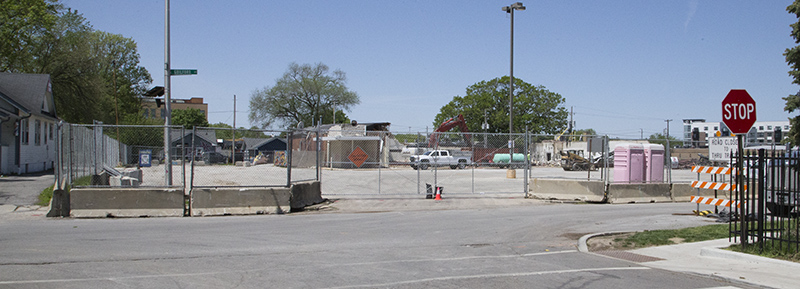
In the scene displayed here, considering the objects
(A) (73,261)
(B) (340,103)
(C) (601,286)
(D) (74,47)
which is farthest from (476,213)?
(B) (340,103)

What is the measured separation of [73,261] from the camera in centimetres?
792

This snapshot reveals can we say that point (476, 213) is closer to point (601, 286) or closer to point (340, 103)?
point (601, 286)

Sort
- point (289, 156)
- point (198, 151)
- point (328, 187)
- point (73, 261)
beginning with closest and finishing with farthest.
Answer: point (73, 261), point (289, 156), point (198, 151), point (328, 187)

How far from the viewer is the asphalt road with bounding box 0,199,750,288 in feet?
22.9

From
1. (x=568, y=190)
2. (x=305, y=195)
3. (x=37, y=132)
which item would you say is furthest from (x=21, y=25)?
(x=568, y=190)

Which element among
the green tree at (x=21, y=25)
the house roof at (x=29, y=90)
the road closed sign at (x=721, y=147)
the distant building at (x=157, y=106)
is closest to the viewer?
the road closed sign at (x=721, y=147)

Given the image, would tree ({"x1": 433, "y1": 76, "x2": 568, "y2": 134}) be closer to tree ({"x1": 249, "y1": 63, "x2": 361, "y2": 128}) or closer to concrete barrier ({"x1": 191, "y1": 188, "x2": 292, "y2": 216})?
tree ({"x1": 249, "y1": 63, "x2": 361, "y2": 128})

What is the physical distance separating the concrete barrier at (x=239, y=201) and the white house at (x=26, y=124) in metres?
19.1

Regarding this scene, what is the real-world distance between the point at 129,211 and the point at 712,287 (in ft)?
42.5

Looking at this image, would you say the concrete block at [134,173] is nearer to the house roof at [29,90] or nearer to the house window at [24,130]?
the house window at [24,130]

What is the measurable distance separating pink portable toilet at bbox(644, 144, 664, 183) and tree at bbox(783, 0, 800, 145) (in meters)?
4.87

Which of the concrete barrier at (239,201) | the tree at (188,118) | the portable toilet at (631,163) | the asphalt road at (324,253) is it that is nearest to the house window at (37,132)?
the asphalt road at (324,253)

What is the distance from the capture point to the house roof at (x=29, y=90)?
31875 millimetres

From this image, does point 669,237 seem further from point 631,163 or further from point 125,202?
point 125,202
